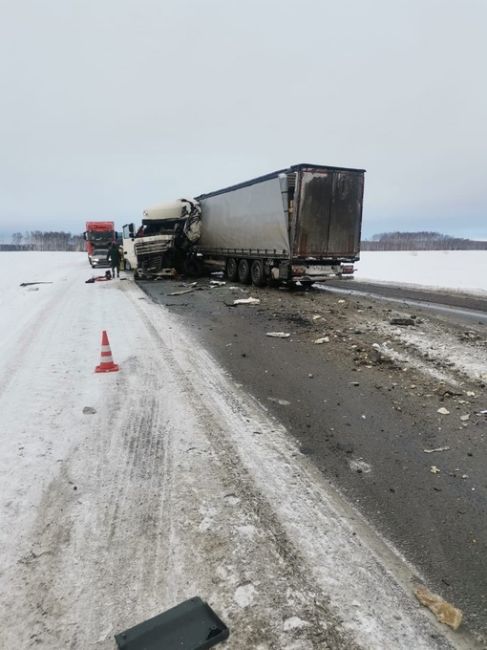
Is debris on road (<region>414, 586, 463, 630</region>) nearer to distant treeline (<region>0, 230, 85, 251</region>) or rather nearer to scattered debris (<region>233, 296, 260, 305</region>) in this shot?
scattered debris (<region>233, 296, 260, 305</region>)

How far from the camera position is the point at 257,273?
47.8 ft

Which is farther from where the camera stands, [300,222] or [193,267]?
[193,267]

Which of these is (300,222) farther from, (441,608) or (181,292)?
(441,608)

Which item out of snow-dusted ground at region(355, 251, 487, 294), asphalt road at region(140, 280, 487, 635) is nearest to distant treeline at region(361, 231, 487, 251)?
snow-dusted ground at region(355, 251, 487, 294)

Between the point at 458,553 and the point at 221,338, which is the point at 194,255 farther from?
the point at 458,553

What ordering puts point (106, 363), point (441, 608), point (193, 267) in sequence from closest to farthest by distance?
point (441, 608) < point (106, 363) < point (193, 267)

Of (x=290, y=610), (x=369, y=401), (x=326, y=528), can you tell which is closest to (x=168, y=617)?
(x=290, y=610)

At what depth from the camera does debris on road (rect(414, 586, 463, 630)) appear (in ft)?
6.81

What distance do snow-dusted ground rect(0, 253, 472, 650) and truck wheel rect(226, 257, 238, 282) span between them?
1150 cm

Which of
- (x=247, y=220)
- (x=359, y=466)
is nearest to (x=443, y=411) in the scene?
(x=359, y=466)

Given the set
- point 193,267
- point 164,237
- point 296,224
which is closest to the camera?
point 296,224

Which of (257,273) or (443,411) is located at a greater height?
(257,273)

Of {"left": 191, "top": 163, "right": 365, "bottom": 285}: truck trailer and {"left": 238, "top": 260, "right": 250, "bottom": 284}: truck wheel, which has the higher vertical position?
{"left": 191, "top": 163, "right": 365, "bottom": 285}: truck trailer

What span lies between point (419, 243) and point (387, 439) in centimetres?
13590
